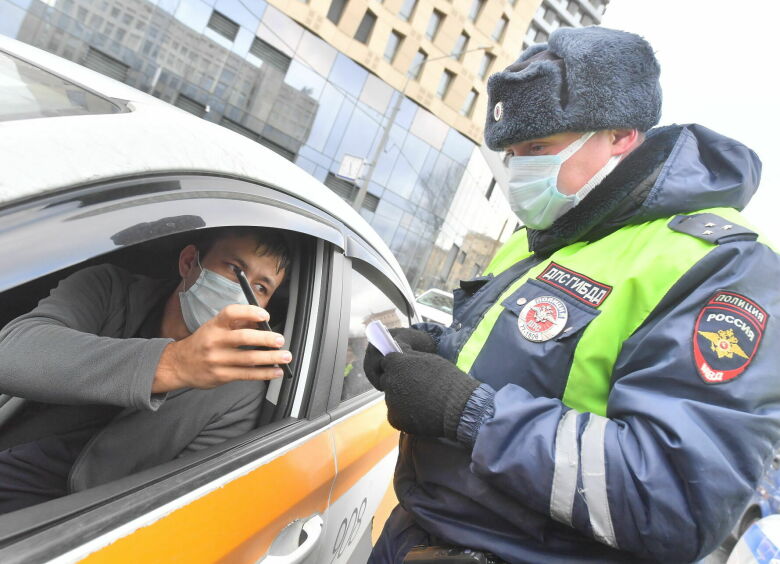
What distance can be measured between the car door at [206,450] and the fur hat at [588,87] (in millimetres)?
673

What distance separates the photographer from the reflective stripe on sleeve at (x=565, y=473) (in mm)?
851

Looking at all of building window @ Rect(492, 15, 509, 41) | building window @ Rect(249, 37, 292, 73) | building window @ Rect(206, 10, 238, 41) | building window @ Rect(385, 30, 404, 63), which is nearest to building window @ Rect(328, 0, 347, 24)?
building window @ Rect(385, 30, 404, 63)

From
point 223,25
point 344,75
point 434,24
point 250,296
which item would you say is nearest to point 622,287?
point 250,296

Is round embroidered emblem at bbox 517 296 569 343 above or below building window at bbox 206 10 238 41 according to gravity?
below

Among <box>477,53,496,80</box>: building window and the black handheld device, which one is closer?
the black handheld device

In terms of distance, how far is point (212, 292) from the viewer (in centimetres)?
144

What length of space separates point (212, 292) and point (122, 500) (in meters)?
0.71

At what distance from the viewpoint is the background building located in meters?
15.0

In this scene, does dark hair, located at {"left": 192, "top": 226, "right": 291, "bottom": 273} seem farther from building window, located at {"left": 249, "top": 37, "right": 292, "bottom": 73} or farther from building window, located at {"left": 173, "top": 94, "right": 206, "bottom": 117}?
building window, located at {"left": 249, "top": 37, "right": 292, "bottom": 73}

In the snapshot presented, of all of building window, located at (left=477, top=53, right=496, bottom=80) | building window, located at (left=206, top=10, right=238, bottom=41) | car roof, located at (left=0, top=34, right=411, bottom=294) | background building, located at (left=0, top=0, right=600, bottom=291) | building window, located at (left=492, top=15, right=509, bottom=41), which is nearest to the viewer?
car roof, located at (left=0, top=34, right=411, bottom=294)

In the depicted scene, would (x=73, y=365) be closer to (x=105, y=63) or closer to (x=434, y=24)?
(x=105, y=63)

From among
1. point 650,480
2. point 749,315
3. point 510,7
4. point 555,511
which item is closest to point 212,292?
point 555,511

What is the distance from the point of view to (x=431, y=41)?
21.2 m

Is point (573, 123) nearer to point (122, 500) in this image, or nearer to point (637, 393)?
point (637, 393)
